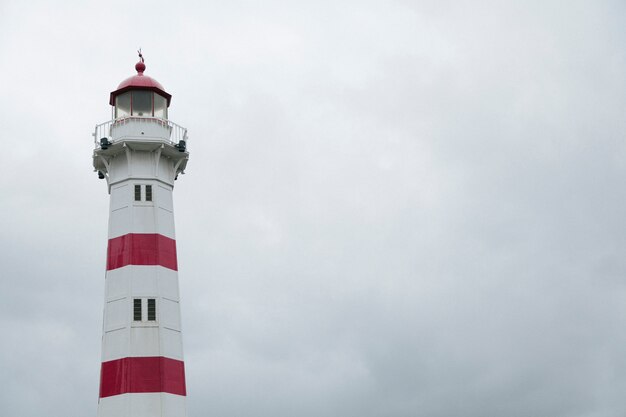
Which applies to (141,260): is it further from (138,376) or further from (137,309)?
(138,376)

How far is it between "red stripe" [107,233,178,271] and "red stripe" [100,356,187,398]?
478 centimetres

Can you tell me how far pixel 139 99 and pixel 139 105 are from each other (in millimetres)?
356

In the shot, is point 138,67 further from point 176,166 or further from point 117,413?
point 117,413

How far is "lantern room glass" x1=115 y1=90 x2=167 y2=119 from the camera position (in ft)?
156

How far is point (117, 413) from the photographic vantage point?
42.0 metres

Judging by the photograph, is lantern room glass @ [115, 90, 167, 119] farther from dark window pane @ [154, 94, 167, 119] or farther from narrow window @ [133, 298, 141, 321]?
narrow window @ [133, 298, 141, 321]

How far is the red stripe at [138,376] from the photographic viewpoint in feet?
139

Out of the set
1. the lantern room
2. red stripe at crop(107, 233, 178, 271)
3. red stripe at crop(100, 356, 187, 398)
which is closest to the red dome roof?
the lantern room

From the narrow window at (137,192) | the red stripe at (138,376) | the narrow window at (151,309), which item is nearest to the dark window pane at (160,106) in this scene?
the narrow window at (137,192)

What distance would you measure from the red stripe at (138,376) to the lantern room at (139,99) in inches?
510

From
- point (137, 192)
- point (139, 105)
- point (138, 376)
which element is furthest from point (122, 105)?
point (138, 376)

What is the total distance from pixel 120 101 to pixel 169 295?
11046mm

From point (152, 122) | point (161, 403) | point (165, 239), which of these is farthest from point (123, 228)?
point (161, 403)

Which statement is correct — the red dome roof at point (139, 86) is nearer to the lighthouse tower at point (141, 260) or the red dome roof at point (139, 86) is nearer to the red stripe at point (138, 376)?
the lighthouse tower at point (141, 260)
